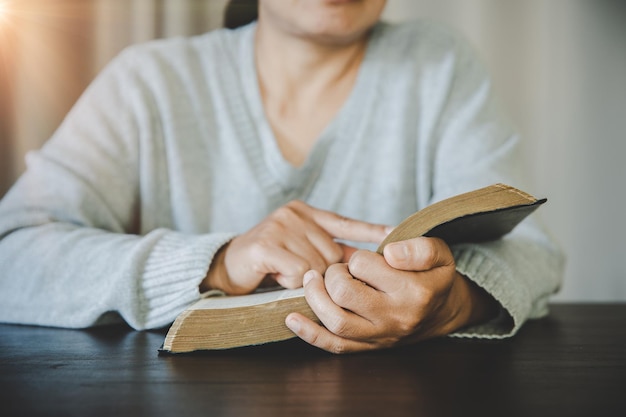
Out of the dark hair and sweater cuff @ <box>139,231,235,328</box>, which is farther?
the dark hair

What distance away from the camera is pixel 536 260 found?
82 cm

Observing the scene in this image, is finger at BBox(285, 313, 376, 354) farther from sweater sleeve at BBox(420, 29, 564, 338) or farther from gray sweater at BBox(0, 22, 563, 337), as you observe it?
gray sweater at BBox(0, 22, 563, 337)

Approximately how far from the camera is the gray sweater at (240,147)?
0.95 metres

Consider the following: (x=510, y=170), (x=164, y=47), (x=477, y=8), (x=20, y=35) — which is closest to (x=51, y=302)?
(x=164, y=47)

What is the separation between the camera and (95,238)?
0.80m

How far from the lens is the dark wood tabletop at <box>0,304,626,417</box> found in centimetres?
41

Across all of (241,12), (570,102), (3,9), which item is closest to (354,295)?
(241,12)

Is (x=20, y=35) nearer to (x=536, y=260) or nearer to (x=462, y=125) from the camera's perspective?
(x=462, y=125)

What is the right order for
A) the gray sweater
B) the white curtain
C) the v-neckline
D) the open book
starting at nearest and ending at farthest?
the open book → the gray sweater → the v-neckline → the white curtain

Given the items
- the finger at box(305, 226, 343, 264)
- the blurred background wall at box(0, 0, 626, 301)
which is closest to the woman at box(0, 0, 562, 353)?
the finger at box(305, 226, 343, 264)

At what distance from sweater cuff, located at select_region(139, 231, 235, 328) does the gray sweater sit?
18 centimetres

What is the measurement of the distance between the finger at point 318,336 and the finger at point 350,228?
0.55 ft

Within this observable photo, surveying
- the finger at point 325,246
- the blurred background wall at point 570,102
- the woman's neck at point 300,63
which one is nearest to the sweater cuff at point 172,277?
the finger at point 325,246

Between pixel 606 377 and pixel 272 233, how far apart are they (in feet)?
1.25
